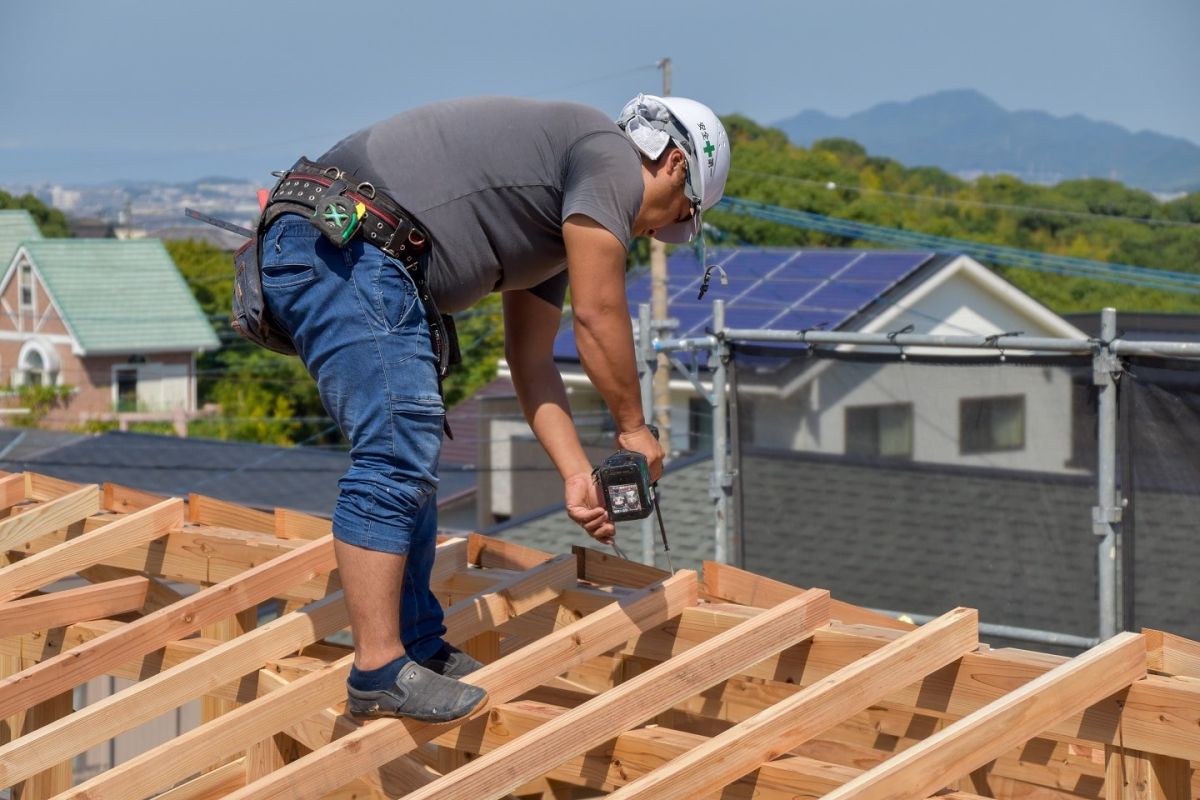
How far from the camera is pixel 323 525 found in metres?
4.37

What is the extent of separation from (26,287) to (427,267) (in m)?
49.7

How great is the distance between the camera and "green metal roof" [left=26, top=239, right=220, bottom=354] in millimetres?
47969

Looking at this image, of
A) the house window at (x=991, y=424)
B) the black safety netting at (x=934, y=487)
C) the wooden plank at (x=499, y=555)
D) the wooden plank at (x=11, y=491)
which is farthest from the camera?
the house window at (x=991, y=424)

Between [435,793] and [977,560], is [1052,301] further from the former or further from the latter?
[435,793]

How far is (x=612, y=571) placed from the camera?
12.4 feet

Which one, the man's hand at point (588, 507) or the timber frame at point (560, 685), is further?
the man's hand at point (588, 507)

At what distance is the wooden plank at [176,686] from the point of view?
119 inches

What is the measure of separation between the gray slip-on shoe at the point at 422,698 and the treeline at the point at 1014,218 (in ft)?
134

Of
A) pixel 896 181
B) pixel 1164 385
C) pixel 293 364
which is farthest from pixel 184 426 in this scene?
pixel 1164 385

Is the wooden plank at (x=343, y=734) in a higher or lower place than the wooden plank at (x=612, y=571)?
lower

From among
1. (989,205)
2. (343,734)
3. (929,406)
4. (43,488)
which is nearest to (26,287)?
(989,205)

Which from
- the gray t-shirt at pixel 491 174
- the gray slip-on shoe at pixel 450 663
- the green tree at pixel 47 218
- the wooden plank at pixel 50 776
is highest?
the green tree at pixel 47 218

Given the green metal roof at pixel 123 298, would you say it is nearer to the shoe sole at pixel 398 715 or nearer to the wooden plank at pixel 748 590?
the wooden plank at pixel 748 590

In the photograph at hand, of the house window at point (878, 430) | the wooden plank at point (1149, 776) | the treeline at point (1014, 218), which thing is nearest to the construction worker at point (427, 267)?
the wooden plank at point (1149, 776)
